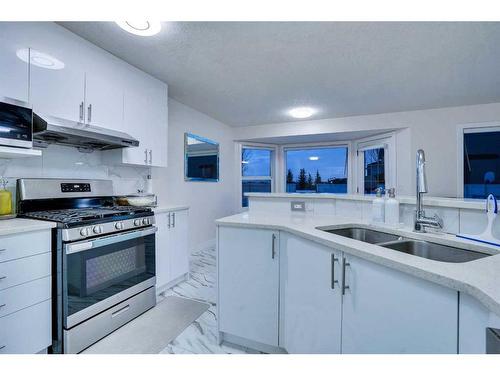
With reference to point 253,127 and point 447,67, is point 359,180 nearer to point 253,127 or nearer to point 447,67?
point 253,127

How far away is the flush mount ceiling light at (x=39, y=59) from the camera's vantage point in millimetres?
1576

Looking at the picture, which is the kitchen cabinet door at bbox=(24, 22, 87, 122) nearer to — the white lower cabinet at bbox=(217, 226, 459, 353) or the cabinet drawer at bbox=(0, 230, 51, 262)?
the cabinet drawer at bbox=(0, 230, 51, 262)

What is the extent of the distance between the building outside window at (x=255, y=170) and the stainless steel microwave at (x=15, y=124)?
148 inches

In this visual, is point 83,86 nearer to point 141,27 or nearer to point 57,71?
point 57,71

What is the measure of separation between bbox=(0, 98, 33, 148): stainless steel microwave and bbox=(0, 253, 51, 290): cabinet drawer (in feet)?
2.21

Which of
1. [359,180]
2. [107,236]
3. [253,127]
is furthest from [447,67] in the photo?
[107,236]

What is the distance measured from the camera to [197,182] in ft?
12.7

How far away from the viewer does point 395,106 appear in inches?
142

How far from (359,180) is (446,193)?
1.37 m

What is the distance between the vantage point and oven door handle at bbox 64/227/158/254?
1.51m

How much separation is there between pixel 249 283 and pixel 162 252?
120 centimetres

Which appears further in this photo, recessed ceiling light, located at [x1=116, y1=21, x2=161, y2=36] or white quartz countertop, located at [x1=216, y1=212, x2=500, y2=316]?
recessed ceiling light, located at [x1=116, y1=21, x2=161, y2=36]

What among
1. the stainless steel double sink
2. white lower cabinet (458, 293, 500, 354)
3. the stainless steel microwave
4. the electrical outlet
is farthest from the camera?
the electrical outlet

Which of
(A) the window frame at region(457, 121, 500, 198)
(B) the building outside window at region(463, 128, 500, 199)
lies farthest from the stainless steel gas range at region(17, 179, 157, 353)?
(B) the building outside window at region(463, 128, 500, 199)
